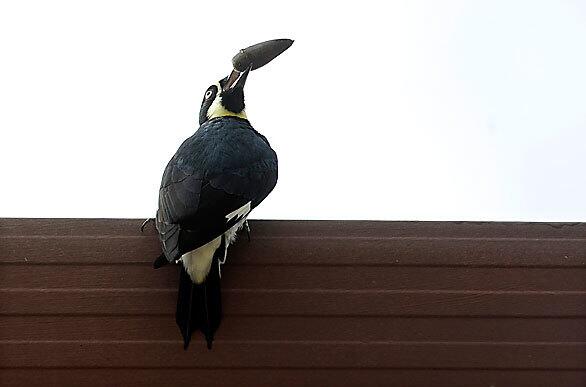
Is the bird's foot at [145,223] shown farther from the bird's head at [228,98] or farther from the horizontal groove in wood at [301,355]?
the bird's head at [228,98]

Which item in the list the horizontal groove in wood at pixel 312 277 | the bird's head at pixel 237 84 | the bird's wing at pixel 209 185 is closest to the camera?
the bird's wing at pixel 209 185

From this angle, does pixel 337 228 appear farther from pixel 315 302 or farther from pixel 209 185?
pixel 209 185

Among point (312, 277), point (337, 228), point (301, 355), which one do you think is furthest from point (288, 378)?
point (337, 228)

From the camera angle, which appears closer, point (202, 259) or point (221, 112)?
point (202, 259)

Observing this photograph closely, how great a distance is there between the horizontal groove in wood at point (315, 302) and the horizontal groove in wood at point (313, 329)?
0.01 metres

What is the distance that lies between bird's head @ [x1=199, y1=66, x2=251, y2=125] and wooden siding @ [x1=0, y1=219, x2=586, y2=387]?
1.54 ft

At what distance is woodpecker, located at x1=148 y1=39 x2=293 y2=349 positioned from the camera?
1.11 meters

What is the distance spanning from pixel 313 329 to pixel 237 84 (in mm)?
693

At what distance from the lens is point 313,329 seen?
1.22m

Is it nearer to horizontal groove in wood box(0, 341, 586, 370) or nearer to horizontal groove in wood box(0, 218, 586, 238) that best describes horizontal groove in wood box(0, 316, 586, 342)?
horizontal groove in wood box(0, 341, 586, 370)

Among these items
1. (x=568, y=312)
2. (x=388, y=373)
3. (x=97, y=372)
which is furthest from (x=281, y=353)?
(x=568, y=312)

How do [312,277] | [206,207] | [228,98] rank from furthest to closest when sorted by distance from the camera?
1. [228,98]
2. [312,277]
3. [206,207]

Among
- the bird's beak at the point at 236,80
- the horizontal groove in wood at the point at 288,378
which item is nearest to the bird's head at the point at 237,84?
the bird's beak at the point at 236,80

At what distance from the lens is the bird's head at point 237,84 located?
1.57m
